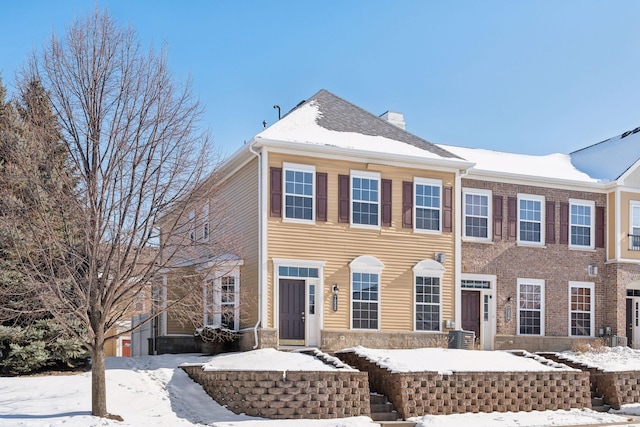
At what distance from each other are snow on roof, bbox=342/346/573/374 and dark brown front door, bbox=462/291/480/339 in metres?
3.66

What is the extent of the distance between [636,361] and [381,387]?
8.66m

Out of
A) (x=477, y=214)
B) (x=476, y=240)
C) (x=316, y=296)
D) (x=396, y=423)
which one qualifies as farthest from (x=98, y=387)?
(x=477, y=214)

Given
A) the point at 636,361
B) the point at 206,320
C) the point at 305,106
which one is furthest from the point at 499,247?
the point at 206,320

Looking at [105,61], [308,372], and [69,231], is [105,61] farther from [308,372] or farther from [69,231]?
[308,372]

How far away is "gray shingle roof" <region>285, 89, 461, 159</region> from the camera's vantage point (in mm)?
22641

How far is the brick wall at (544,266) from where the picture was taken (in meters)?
24.1

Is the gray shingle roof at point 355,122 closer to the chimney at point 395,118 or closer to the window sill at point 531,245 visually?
the chimney at point 395,118

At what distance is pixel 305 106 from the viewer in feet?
75.7

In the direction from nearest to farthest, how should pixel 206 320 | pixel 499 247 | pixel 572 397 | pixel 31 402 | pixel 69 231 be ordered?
pixel 69 231, pixel 31 402, pixel 572 397, pixel 206 320, pixel 499 247

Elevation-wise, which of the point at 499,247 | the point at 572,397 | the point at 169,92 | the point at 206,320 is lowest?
the point at 572,397

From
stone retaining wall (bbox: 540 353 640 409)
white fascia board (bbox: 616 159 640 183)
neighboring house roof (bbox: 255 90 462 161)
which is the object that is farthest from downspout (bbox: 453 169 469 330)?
white fascia board (bbox: 616 159 640 183)

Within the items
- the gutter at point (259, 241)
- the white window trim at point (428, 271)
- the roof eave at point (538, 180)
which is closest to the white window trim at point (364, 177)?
the white window trim at point (428, 271)

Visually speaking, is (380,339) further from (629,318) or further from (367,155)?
(629,318)

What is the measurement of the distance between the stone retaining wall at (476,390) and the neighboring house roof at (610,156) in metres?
9.55
